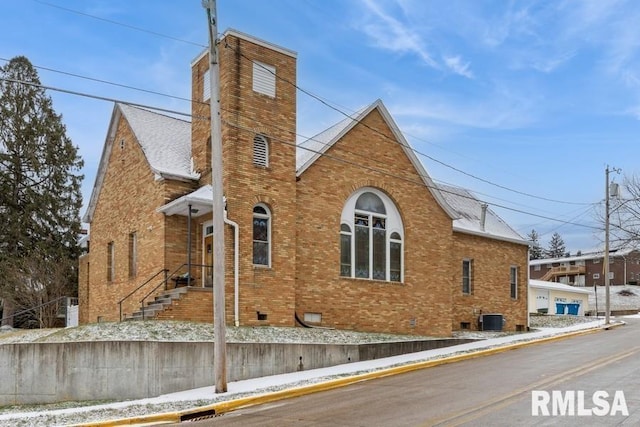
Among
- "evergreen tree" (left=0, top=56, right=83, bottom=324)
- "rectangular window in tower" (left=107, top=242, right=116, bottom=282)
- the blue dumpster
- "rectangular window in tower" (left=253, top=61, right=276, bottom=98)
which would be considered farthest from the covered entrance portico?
the blue dumpster

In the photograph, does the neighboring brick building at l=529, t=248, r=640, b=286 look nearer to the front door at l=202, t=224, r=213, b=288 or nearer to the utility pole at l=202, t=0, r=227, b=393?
the front door at l=202, t=224, r=213, b=288

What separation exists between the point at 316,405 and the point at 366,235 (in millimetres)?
12061

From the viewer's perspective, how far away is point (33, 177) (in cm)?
3966

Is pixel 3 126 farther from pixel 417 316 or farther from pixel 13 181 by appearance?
pixel 417 316

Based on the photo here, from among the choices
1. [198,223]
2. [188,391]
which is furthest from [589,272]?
[188,391]

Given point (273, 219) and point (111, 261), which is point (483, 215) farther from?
point (111, 261)

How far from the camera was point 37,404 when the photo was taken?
14.7m

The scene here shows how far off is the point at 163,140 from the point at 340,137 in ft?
21.0

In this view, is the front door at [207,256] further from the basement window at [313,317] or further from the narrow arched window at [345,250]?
the narrow arched window at [345,250]

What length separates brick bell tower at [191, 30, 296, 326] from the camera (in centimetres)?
1936

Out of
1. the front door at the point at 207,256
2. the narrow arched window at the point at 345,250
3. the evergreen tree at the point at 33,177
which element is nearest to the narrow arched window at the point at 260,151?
the front door at the point at 207,256

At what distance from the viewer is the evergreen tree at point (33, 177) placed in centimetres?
3775

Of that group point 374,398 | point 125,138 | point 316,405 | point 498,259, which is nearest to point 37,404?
point 316,405

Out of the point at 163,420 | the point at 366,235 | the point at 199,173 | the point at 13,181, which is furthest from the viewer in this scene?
the point at 13,181
